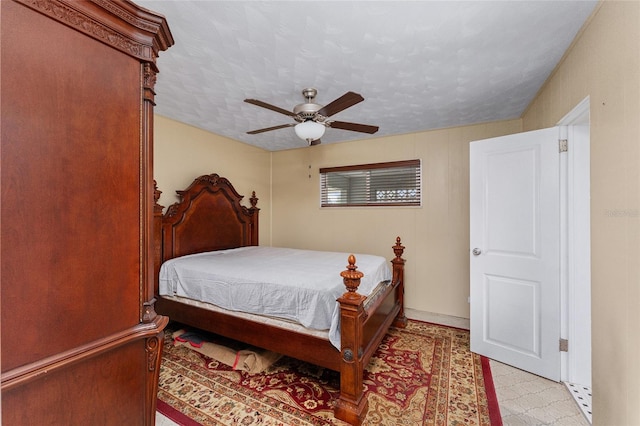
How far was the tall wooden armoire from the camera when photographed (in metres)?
0.74

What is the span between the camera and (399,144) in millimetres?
3746

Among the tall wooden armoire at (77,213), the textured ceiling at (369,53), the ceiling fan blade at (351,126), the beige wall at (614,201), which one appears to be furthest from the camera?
the ceiling fan blade at (351,126)

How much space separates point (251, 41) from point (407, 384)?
2.73 meters

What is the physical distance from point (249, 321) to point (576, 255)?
8.50ft

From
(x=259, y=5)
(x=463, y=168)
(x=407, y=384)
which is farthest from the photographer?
(x=463, y=168)

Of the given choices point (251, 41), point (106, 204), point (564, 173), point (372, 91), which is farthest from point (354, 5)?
point (564, 173)

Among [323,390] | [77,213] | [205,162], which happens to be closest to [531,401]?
[323,390]

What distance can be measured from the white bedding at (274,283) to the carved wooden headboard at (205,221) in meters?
0.27

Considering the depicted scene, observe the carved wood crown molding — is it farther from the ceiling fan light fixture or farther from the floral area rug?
the floral area rug

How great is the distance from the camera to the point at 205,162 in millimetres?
3727

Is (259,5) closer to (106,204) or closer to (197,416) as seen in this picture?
(106,204)

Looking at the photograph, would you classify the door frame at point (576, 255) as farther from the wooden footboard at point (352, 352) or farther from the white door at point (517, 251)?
the wooden footboard at point (352, 352)

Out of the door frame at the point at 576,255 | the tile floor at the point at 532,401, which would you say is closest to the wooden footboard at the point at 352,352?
the tile floor at the point at 532,401

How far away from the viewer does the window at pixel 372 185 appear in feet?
12.1
